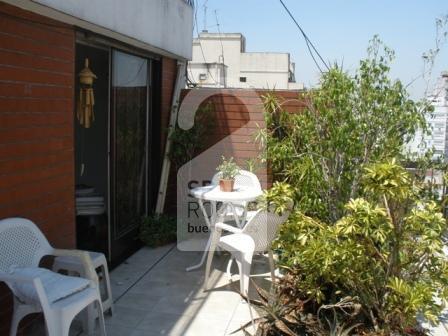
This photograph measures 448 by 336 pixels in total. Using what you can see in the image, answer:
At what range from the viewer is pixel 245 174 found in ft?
19.1

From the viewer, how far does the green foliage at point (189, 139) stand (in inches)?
252

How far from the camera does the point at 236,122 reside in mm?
6809

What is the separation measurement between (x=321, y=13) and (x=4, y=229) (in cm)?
635

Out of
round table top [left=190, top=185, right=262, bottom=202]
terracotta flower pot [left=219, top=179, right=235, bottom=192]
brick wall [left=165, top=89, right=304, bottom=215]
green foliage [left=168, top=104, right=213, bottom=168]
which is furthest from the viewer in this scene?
brick wall [left=165, top=89, right=304, bottom=215]

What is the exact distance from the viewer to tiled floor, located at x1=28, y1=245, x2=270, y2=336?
150 inches

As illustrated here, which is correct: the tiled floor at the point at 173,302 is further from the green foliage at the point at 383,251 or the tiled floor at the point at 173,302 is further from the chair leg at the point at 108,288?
the green foliage at the point at 383,251

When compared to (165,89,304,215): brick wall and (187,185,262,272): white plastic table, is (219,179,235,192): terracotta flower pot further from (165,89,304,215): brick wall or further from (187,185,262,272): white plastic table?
(165,89,304,215): brick wall

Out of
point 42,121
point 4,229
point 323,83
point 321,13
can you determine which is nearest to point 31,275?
point 4,229

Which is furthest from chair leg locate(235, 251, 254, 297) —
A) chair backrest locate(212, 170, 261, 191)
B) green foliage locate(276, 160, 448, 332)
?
chair backrest locate(212, 170, 261, 191)

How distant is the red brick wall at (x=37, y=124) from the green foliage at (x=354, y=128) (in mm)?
2055

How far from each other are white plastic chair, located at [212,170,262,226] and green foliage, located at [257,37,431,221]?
5.05ft

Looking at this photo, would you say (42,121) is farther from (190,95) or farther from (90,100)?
(190,95)

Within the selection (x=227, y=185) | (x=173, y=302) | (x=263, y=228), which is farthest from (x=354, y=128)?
(x=173, y=302)

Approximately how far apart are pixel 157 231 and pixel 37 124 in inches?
106
